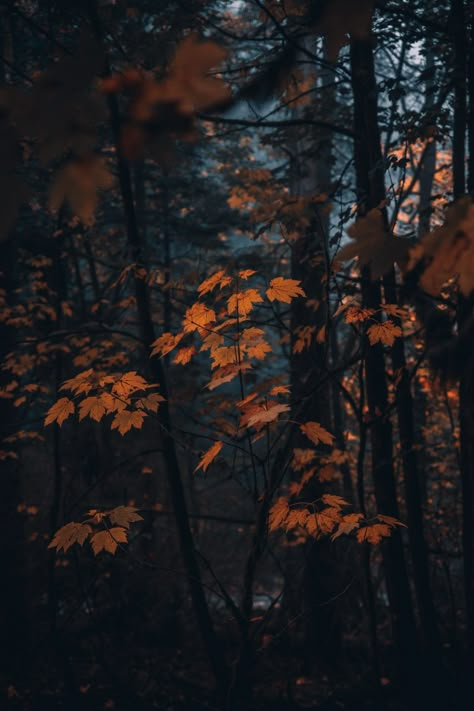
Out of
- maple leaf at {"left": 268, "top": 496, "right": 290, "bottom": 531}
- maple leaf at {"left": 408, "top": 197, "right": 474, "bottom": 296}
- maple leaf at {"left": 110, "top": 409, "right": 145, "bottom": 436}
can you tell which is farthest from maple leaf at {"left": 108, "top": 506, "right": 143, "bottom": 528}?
maple leaf at {"left": 408, "top": 197, "right": 474, "bottom": 296}

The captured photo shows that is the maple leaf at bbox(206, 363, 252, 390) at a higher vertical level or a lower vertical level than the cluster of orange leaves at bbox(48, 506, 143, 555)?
higher

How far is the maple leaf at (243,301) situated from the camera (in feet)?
8.89

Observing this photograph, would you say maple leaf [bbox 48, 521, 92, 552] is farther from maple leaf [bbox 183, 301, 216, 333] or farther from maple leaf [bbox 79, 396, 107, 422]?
maple leaf [bbox 183, 301, 216, 333]

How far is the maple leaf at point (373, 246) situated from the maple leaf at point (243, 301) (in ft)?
4.16

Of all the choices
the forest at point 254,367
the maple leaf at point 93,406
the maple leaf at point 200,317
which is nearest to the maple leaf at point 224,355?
the forest at point 254,367

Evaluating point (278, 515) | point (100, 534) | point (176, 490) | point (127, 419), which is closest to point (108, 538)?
point (100, 534)

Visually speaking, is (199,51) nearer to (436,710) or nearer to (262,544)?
(262,544)

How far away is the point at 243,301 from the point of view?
2736mm

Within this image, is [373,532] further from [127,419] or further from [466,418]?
[466,418]

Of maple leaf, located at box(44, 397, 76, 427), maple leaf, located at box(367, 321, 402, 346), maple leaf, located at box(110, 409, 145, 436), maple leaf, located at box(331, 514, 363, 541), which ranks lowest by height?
maple leaf, located at box(331, 514, 363, 541)

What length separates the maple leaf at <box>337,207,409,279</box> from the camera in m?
1.41

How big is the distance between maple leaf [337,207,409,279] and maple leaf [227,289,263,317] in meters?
1.27

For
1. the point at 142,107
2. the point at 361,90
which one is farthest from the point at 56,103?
the point at 361,90

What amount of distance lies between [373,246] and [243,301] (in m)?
1.34
